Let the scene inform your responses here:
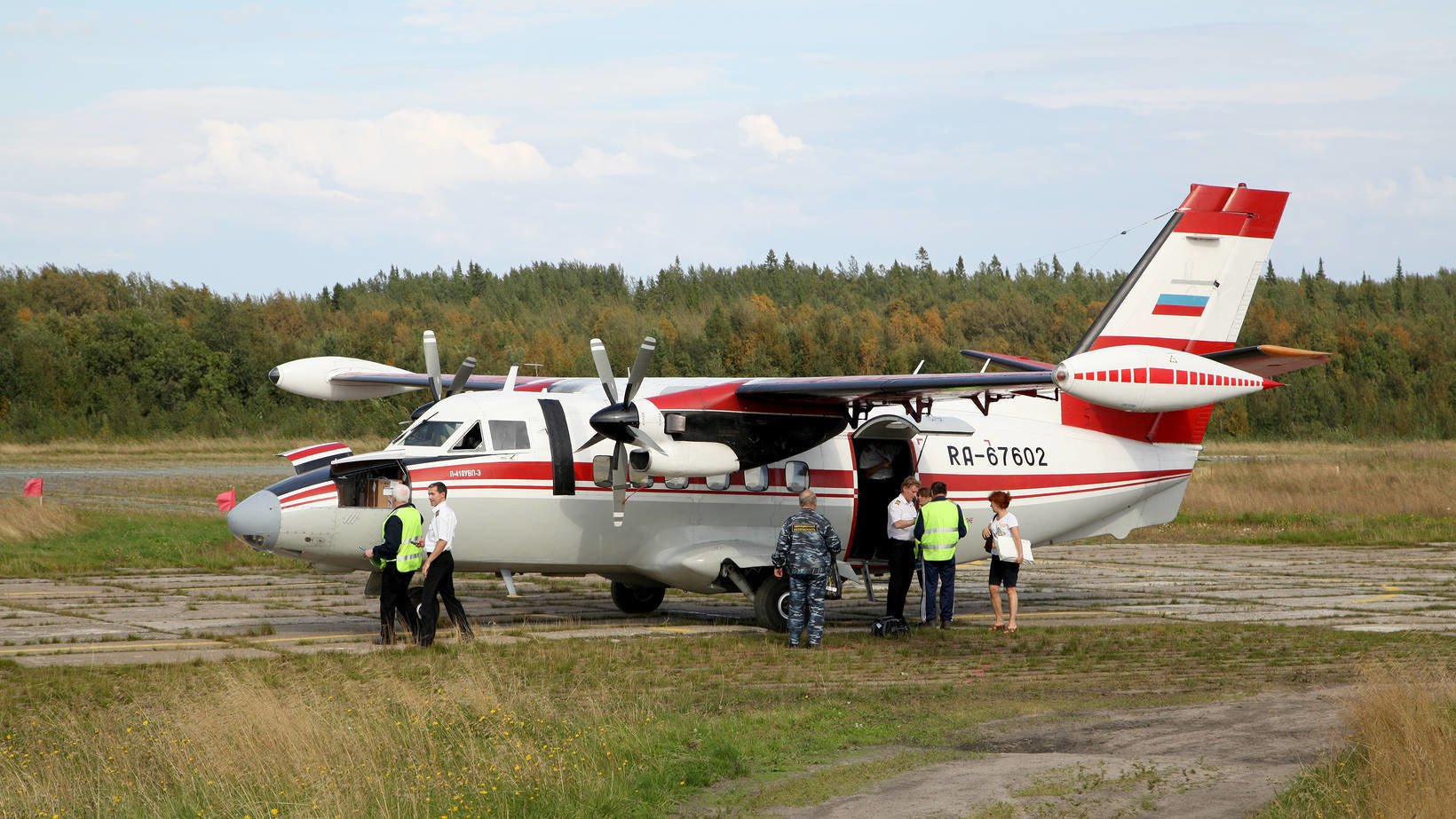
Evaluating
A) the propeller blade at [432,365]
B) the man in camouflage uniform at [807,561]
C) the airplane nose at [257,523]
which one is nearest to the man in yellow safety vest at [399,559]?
the airplane nose at [257,523]

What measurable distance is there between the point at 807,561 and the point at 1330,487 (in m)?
26.0

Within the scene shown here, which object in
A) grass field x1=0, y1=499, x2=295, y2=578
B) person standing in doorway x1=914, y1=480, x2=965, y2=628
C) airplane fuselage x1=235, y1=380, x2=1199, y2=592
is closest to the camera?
airplane fuselage x1=235, y1=380, x2=1199, y2=592

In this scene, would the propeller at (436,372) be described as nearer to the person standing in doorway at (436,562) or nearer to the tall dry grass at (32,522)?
the person standing in doorway at (436,562)

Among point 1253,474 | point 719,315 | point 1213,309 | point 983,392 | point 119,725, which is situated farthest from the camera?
point 719,315

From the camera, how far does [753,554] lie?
17.5 m

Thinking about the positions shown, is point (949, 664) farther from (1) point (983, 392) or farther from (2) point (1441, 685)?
(2) point (1441, 685)

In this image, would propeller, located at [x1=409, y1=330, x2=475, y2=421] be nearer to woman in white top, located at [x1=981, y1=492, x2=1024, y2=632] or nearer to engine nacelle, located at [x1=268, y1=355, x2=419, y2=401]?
engine nacelle, located at [x1=268, y1=355, x2=419, y2=401]

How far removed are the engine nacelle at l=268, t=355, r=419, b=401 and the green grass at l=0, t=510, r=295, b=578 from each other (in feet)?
15.4

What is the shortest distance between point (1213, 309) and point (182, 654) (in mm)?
14216

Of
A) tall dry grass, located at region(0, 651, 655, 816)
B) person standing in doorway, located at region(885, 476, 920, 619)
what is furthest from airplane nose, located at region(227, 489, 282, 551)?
person standing in doorway, located at region(885, 476, 920, 619)

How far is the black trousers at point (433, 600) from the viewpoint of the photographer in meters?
15.0

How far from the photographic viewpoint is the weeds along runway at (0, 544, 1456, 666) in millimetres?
15977

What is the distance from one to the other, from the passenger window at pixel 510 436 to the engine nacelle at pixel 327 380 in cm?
388

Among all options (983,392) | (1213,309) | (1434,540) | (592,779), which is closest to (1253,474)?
(1434,540)
